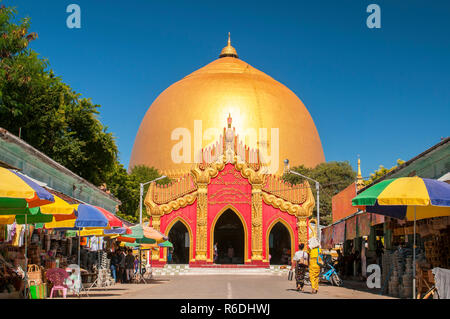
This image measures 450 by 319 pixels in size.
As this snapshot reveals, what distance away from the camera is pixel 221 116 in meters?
57.9

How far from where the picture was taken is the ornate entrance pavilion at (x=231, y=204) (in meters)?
38.8

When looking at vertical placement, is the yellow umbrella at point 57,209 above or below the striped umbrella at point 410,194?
below

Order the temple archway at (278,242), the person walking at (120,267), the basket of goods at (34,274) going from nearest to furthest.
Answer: the basket of goods at (34,274) → the person walking at (120,267) → the temple archway at (278,242)

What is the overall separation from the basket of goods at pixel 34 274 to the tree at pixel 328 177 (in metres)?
39.7

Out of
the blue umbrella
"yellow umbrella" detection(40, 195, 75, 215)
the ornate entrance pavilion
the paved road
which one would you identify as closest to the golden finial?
the ornate entrance pavilion

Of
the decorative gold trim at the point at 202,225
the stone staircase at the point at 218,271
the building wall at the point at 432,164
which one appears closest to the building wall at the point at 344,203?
the stone staircase at the point at 218,271

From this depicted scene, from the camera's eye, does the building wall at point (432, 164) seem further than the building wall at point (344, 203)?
No

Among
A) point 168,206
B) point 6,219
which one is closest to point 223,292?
point 6,219

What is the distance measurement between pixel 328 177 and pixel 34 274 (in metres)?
44.0

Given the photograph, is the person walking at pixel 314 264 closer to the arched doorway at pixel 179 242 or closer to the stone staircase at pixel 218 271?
the stone staircase at pixel 218 271

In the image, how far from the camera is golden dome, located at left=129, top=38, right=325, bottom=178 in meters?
58.1

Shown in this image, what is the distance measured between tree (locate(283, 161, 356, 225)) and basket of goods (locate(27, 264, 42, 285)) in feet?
130

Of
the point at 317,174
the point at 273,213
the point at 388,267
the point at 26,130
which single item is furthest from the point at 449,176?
the point at 317,174

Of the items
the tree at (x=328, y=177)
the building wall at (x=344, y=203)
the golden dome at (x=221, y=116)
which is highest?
the golden dome at (x=221, y=116)
